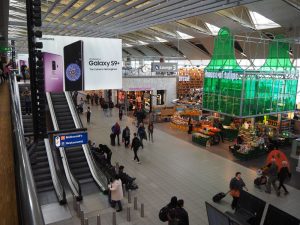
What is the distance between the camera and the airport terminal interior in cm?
524

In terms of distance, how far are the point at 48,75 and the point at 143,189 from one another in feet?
16.9

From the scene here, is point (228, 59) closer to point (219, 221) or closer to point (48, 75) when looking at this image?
point (48, 75)

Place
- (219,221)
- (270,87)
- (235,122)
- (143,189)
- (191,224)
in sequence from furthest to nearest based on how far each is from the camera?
(235,122) → (270,87) → (143,189) → (191,224) → (219,221)

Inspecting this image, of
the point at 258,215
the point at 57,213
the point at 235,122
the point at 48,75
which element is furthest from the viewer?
the point at 235,122

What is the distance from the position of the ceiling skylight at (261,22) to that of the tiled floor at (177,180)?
35.7ft

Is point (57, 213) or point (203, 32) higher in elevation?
point (203, 32)

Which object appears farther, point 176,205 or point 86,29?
point 86,29

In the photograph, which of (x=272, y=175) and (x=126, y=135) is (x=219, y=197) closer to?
(x=272, y=175)

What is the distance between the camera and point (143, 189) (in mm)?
9930

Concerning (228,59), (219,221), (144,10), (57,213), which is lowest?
(57,213)

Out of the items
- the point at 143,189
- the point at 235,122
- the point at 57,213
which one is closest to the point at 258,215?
the point at 143,189

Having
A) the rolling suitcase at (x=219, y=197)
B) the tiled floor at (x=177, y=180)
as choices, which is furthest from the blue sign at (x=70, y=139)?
the rolling suitcase at (x=219, y=197)

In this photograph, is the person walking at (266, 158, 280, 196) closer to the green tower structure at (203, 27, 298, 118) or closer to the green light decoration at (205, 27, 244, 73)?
the green tower structure at (203, 27, 298, 118)

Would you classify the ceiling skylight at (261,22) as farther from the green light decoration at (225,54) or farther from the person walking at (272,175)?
the person walking at (272,175)
